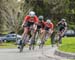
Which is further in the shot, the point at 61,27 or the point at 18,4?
the point at 18,4

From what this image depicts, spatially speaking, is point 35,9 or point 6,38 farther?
point 35,9

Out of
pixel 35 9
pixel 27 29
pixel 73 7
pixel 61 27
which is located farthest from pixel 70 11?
pixel 27 29

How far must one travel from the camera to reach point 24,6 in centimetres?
5722

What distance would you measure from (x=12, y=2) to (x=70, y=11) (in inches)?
546

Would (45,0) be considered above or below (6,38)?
above

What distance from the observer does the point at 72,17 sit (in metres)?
60.8

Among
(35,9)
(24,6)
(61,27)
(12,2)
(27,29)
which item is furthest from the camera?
(35,9)

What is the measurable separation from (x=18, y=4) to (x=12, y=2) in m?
2.61

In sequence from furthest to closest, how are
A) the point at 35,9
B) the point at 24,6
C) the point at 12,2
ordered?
1. the point at 35,9
2. the point at 24,6
3. the point at 12,2

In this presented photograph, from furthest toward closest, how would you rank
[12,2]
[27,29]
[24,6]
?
[24,6], [12,2], [27,29]

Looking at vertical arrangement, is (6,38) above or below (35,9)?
below

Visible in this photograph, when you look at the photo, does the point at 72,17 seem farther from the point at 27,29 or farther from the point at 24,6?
Answer: the point at 27,29

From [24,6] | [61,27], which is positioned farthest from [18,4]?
[61,27]

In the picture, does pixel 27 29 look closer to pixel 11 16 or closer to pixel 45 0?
pixel 11 16
